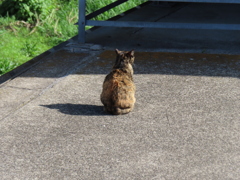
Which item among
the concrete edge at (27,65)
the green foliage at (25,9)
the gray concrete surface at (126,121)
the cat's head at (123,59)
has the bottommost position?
the gray concrete surface at (126,121)

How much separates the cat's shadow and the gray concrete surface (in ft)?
0.04

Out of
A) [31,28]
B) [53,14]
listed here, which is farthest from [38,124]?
[53,14]

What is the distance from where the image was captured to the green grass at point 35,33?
7398mm

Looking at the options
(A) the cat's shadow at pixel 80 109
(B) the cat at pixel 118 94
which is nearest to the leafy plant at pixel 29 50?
(A) the cat's shadow at pixel 80 109

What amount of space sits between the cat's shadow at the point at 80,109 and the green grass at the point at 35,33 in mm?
1685

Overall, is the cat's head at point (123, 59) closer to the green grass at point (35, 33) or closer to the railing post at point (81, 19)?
the green grass at point (35, 33)

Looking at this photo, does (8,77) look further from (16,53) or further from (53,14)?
(53,14)

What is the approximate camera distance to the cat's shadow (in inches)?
207

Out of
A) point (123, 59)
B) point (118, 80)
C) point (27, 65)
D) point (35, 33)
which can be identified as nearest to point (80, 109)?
point (118, 80)

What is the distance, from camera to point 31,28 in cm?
873

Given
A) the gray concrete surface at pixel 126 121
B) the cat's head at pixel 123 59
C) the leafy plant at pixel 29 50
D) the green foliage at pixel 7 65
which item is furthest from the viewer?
the leafy plant at pixel 29 50

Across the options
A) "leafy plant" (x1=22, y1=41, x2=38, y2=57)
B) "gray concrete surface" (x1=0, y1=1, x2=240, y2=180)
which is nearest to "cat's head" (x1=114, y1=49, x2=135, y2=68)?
"gray concrete surface" (x1=0, y1=1, x2=240, y2=180)

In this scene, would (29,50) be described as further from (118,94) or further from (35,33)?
(118,94)

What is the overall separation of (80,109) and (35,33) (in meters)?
3.62
